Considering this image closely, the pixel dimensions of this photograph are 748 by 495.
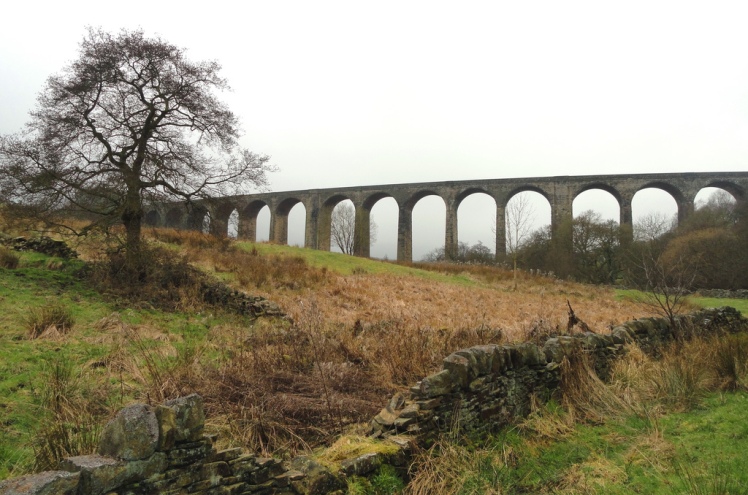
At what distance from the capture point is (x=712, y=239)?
28.7 metres

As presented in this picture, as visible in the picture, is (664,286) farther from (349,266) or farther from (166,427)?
(349,266)

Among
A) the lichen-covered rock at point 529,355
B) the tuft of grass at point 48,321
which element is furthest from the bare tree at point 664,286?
the tuft of grass at point 48,321

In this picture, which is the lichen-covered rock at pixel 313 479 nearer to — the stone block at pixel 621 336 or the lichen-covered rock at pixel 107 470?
the lichen-covered rock at pixel 107 470

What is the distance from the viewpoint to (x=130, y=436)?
2.44 metres

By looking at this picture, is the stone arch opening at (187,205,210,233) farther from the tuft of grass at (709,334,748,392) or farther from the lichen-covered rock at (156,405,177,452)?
the tuft of grass at (709,334,748,392)

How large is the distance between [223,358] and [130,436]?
375 cm

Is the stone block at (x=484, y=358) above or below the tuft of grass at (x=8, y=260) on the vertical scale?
below

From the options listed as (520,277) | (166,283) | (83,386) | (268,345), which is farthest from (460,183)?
(83,386)

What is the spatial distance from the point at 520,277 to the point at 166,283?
18407 millimetres

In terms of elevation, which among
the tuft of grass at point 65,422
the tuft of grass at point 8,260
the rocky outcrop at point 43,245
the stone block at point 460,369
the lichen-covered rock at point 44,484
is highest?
the rocky outcrop at point 43,245

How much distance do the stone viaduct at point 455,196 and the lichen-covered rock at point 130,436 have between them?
2692 cm

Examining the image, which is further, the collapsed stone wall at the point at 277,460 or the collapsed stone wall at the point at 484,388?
the collapsed stone wall at the point at 484,388

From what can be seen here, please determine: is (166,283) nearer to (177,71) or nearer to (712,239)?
(177,71)

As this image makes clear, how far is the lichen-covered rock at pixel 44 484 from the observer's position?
1.99 m
